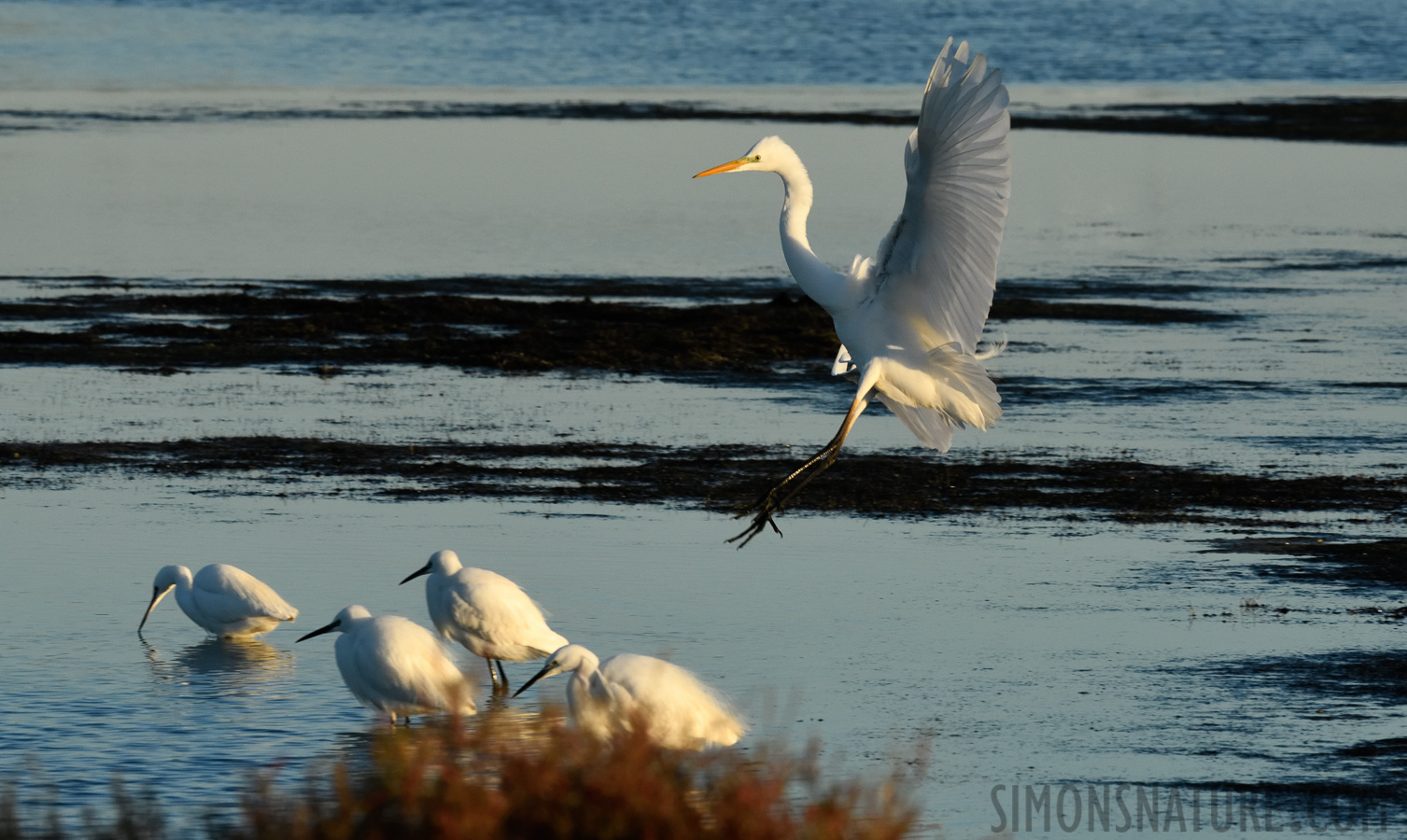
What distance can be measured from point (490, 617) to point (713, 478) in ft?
13.6

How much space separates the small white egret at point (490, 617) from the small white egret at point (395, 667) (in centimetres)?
36

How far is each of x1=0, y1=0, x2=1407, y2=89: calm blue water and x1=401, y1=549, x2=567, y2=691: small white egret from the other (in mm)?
40111

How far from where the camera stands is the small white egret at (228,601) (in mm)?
9188

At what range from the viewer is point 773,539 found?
11555mm

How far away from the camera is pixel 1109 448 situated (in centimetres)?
1363

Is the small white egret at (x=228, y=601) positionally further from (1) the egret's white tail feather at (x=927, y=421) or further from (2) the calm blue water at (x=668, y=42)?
(2) the calm blue water at (x=668, y=42)

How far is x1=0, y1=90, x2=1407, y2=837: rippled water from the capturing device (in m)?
8.02

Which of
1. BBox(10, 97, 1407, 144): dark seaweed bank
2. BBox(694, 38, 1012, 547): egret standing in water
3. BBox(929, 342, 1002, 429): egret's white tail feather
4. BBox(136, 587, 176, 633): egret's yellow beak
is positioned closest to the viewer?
BBox(694, 38, 1012, 547): egret standing in water

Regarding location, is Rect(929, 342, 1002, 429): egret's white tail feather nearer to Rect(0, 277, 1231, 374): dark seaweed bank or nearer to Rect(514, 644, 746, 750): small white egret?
Rect(514, 644, 746, 750): small white egret

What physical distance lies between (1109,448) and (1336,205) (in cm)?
1712

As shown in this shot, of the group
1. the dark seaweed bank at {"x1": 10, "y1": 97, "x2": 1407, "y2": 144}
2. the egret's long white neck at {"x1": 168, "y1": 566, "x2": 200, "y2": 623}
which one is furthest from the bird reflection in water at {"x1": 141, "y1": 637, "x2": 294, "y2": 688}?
the dark seaweed bank at {"x1": 10, "y1": 97, "x2": 1407, "y2": 144}

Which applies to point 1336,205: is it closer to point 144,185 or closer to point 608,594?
point 144,185

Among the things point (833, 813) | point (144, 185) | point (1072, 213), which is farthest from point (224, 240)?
point (833, 813)

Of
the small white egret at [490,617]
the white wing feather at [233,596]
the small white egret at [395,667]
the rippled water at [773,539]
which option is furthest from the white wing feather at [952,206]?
the white wing feather at [233,596]
